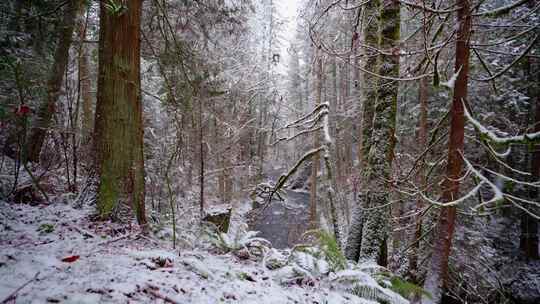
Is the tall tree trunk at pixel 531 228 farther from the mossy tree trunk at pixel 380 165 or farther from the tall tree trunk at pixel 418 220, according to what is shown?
the mossy tree trunk at pixel 380 165

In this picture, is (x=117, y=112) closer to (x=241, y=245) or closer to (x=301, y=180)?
(x=241, y=245)

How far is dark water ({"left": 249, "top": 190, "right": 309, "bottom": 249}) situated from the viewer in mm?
11555

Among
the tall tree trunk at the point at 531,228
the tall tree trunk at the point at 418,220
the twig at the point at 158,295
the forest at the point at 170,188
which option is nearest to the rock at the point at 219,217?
the forest at the point at 170,188

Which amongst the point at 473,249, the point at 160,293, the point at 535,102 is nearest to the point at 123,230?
the point at 160,293

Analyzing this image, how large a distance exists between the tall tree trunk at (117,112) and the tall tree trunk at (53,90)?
177 centimetres

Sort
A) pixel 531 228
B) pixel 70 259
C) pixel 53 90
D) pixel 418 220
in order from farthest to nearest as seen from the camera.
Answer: pixel 531 228
pixel 53 90
pixel 418 220
pixel 70 259

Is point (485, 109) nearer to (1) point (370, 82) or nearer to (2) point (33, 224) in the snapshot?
(1) point (370, 82)

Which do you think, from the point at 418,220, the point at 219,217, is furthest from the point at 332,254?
the point at 219,217

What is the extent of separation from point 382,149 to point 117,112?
12.6ft

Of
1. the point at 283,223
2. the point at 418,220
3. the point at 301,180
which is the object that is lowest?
the point at 283,223

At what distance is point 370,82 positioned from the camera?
530 centimetres

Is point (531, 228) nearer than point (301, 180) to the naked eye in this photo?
Yes

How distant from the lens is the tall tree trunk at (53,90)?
483 centimetres

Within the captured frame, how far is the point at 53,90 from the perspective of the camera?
5082 millimetres
